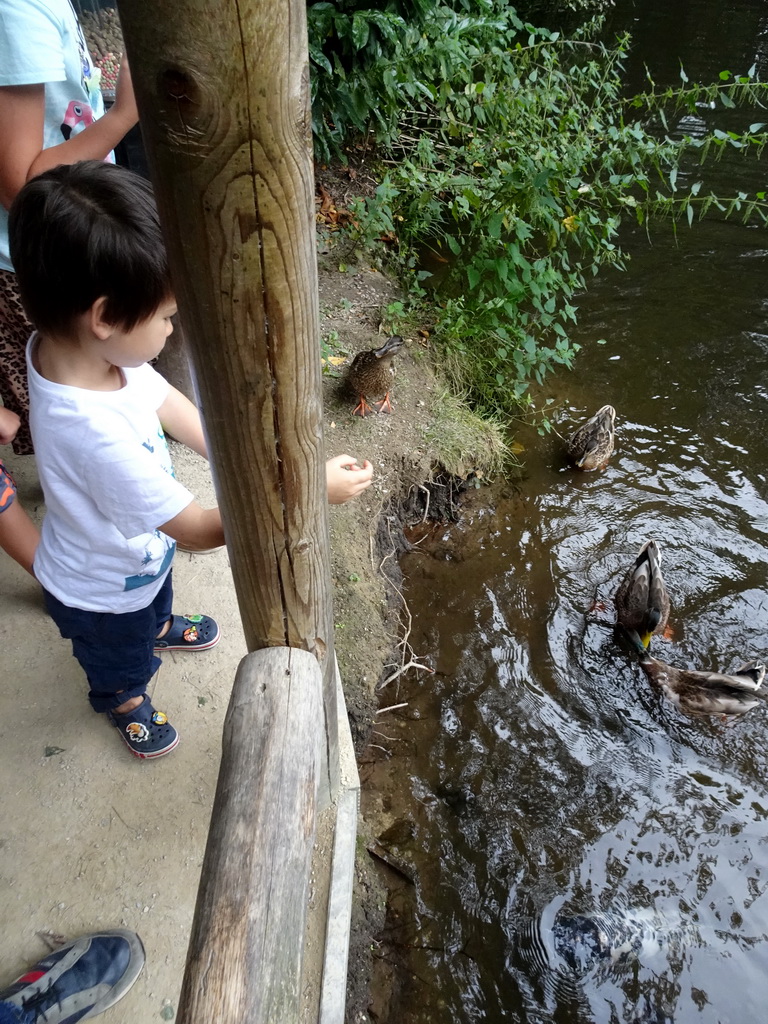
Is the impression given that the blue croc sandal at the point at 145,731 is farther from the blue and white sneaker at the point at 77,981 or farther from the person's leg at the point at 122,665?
the blue and white sneaker at the point at 77,981

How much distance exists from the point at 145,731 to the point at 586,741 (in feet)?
7.86

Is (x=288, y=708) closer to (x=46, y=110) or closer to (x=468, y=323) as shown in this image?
(x=46, y=110)

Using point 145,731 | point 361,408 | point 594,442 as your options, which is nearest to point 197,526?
point 145,731

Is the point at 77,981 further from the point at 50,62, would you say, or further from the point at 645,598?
the point at 645,598

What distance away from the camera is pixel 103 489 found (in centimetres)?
161

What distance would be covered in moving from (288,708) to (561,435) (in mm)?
4347

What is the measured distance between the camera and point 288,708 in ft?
5.05

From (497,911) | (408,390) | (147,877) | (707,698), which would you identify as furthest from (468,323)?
(147,877)

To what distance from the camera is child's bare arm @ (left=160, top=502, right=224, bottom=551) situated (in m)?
1.63

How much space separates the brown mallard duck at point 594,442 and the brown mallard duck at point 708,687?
5.44ft

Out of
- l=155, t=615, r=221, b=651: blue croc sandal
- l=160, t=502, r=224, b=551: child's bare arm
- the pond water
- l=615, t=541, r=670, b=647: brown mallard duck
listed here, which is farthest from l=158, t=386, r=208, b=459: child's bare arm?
l=615, t=541, r=670, b=647: brown mallard duck

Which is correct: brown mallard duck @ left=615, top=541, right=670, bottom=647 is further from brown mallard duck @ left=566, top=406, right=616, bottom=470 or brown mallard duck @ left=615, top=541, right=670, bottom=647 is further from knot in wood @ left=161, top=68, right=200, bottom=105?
knot in wood @ left=161, top=68, right=200, bottom=105

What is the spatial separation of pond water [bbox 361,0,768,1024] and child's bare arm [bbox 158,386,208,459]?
2061mm

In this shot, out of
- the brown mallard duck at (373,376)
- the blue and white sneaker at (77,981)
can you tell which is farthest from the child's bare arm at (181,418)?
the brown mallard duck at (373,376)
